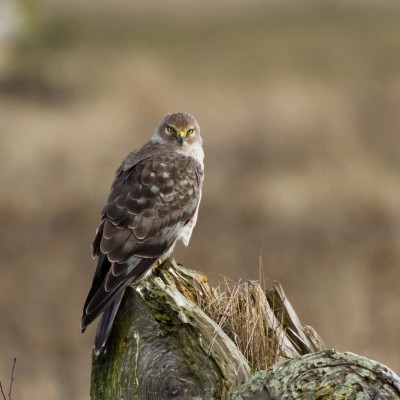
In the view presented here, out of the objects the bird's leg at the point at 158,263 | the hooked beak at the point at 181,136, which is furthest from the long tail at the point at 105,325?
the hooked beak at the point at 181,136

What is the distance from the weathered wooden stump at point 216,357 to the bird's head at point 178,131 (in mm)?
3336

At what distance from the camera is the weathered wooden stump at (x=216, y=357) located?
4.02 m

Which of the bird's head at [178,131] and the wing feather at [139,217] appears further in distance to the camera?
the bird's head at [178,131]

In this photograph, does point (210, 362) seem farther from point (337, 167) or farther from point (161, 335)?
point (337, 167)

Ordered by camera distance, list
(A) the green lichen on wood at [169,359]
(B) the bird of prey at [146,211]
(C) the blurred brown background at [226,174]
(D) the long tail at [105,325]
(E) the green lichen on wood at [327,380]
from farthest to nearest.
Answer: (C) the blurred brown background at [226,174] < (B) the bird of prey at [146,211] < (D) the long tail at [105,325] < (A) the green lichen on wood at [169,359] < (E) the green lichen on wood at [327,380]

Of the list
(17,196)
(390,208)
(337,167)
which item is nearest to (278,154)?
(337,167)

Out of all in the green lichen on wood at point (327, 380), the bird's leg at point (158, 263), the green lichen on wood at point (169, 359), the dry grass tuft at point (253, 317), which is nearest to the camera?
the green lichen on wood at point (327, 380)

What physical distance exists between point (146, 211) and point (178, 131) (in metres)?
1.51

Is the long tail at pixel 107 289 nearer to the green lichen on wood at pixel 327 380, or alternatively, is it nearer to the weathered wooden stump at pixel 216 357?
the weathered wooden stump at pixel 216 357

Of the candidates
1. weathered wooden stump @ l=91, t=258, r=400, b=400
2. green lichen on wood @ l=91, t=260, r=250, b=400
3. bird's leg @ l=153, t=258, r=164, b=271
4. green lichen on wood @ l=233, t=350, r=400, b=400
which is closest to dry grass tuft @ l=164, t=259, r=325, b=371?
weathered wooden stump @ l=91, t=258, r=400, b=400

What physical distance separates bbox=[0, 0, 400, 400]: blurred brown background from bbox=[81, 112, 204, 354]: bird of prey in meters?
0.77

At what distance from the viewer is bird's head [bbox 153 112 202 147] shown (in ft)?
27.7

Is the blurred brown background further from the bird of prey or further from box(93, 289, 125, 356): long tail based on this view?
box(93, 289, 125, 356): long tail

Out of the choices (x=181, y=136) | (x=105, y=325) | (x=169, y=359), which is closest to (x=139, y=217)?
(x=181, y=136)
